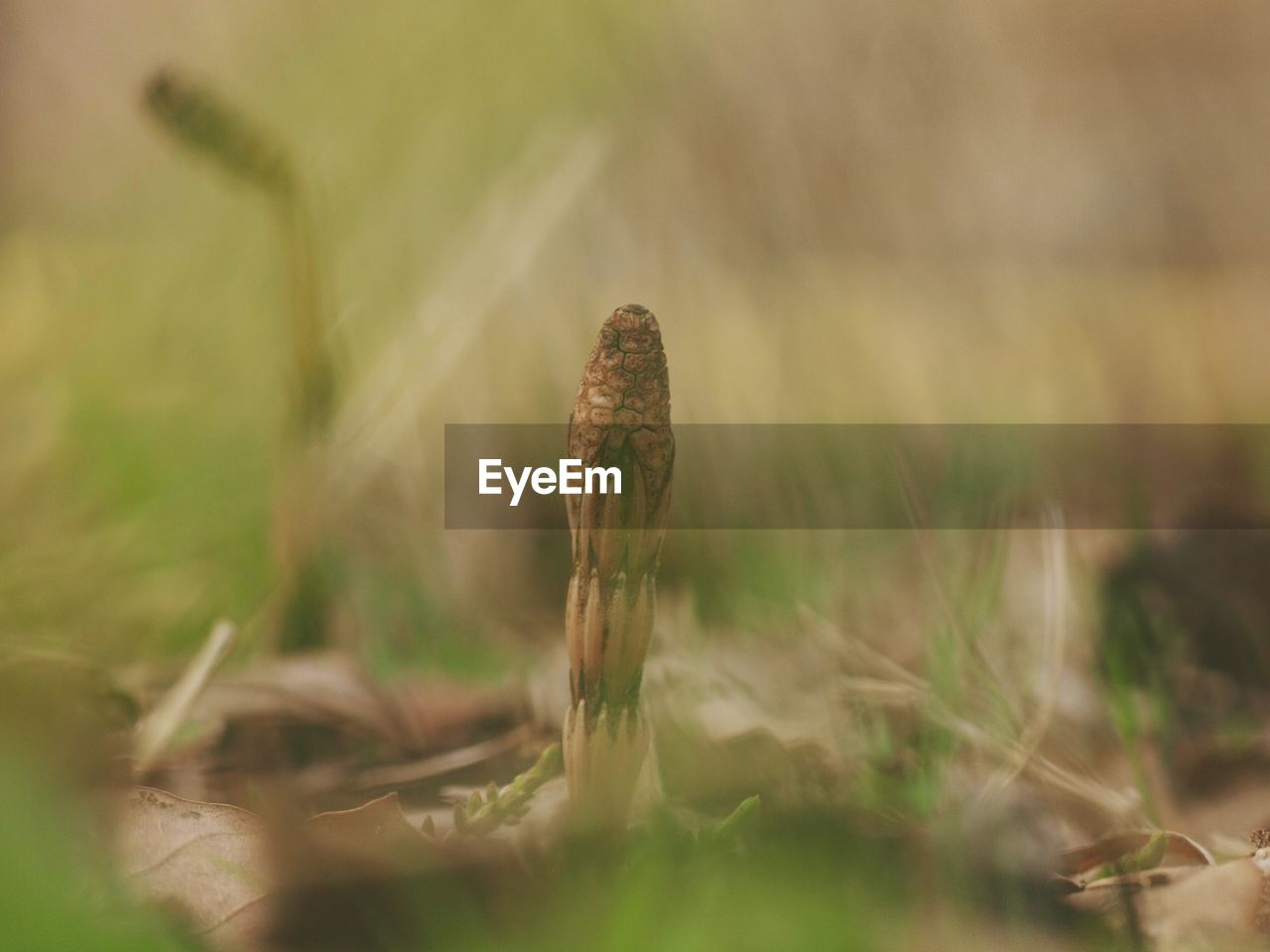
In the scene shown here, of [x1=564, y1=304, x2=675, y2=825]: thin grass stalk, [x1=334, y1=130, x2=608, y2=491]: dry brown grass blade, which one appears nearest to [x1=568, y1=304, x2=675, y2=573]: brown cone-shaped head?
[x1=564, y1=304, x2=675, y2=825]: thin grass stalk

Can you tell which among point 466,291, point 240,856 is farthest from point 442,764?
point 466,291

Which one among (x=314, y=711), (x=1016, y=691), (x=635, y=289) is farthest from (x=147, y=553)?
(x=1016, y=691)

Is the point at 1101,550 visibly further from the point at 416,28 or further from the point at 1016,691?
the point at 416,28

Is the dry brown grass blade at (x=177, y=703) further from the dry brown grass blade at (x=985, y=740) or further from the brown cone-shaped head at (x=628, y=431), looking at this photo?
the dry brown grass blade at (x=985, y=740)

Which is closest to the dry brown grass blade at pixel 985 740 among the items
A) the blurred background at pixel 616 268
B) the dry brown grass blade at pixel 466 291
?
the blurred background at pixel 616 268

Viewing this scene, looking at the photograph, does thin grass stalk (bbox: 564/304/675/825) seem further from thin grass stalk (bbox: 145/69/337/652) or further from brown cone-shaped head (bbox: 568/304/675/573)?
thin grass stalk (bbox: 145/69/337/652)

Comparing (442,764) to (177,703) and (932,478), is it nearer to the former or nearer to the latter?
(177,703)
